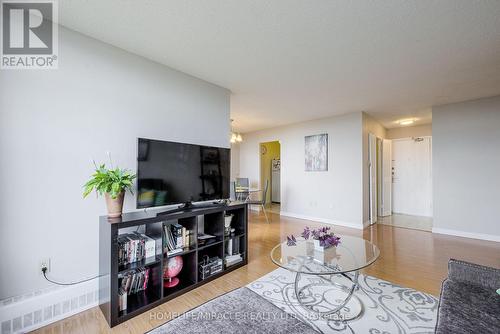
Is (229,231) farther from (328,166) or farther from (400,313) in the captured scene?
(328,166)

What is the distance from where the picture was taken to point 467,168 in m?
3.87

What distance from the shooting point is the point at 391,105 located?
13.3ft

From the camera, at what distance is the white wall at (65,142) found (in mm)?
1637

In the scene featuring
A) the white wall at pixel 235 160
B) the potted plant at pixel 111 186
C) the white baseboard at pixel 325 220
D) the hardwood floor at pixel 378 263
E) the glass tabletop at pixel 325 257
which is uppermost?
the white wall at pixel 235 160

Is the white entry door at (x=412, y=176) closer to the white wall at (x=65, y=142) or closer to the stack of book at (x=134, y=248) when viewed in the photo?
the white wall at (x=65, y=142)

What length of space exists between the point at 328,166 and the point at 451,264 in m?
3.45

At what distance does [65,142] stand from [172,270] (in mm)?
1496

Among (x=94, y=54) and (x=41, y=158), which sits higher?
(x=94, y=54)

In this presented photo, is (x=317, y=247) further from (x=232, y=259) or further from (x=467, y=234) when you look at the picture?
(x=467, y=234)

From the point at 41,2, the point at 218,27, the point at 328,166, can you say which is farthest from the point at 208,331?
the point at 328,166

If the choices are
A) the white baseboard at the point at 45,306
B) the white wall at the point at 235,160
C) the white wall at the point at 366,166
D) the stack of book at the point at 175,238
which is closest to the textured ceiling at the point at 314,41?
the white wall at the point at 366,166

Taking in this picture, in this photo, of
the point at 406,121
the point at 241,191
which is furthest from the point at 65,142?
the point at 406,121

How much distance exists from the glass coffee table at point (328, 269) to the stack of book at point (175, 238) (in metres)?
0.88

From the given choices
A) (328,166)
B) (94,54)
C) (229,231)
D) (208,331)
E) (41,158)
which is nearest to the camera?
(208,331)
